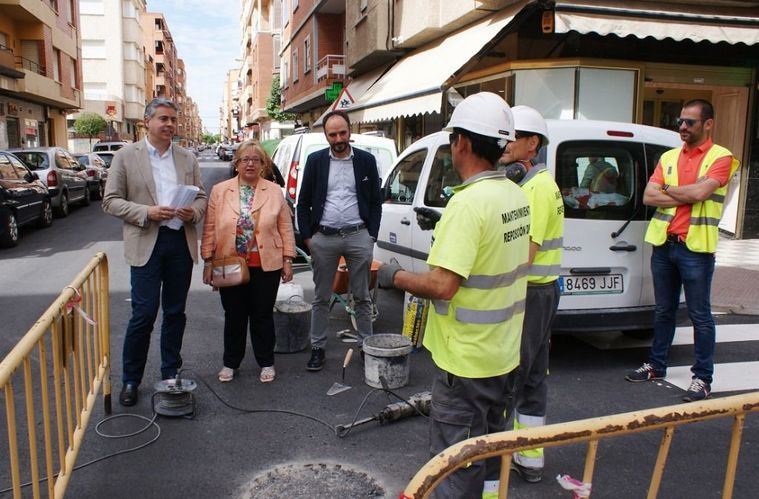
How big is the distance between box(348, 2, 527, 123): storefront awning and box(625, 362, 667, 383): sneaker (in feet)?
22.1

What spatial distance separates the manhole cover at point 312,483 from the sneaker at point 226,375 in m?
1.43

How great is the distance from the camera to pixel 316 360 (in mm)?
5086

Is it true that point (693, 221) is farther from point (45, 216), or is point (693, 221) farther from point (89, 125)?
point (89, 125)

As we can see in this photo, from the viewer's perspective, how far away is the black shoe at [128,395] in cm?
427

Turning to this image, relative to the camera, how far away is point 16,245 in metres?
11.1

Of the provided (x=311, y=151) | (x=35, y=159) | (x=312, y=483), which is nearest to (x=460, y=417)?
(x=312, y=483)

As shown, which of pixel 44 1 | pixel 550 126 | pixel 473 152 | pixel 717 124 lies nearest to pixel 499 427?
pixel 473 152

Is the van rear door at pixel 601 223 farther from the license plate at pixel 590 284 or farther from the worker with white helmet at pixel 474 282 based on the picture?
the worker with white helmet at pixel 474 282

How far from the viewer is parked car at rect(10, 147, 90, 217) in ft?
48.9

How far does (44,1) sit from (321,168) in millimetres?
28010

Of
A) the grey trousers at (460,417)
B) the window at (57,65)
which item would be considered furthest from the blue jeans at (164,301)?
the window at (57,65)

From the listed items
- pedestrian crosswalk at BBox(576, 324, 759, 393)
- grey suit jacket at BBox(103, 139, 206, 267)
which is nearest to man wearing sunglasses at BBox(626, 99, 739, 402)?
pedestrian crosswalk at BBox(576, 324, 759, 393)

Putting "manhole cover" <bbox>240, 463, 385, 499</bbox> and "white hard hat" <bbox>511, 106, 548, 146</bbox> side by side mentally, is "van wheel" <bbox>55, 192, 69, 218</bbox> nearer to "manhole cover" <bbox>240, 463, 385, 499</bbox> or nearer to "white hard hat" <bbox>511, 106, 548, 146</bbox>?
"manhole cover" <bbox>240, 463, 385, 499</bbox>

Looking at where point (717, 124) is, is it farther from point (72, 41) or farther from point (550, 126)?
point (72, 41)
